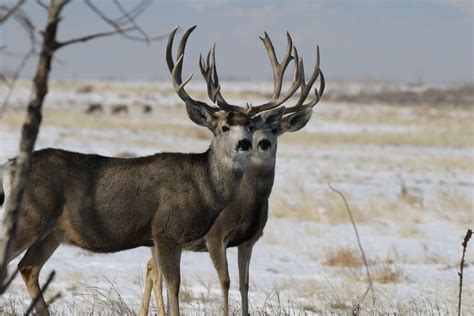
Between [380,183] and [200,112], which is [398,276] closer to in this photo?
[200,112]

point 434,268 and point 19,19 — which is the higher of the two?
point 19,19

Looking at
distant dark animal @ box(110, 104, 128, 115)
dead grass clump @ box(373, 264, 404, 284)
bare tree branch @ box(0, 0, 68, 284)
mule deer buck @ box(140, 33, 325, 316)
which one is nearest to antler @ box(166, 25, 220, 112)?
mule deer buck @ box(140, 33, 325, 316)

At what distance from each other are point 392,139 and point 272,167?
91.8 ft

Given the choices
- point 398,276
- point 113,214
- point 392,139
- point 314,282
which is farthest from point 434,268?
point 392,139

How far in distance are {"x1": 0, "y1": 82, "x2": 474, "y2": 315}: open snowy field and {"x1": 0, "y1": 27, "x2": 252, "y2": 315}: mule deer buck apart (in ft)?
1.85

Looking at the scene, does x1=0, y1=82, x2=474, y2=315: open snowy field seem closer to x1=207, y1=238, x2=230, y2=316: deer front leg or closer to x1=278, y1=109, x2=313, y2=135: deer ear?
x1=207, y1=238, x2=230, y2=316: deer front leg

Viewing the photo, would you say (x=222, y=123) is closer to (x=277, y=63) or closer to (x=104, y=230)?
(x=104, y=230)

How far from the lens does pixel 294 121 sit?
8.54 metres

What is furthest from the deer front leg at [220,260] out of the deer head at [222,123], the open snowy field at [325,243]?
the deer head at [222,123]

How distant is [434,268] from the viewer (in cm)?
1077

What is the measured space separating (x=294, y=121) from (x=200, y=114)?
1.55 metres

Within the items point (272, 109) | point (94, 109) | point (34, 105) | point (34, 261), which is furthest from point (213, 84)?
point (94, 109)

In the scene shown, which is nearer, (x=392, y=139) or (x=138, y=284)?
(x=138, y=284)

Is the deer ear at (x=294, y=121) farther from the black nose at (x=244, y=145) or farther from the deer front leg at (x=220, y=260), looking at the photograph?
the black nose at (x=244, y=145)
